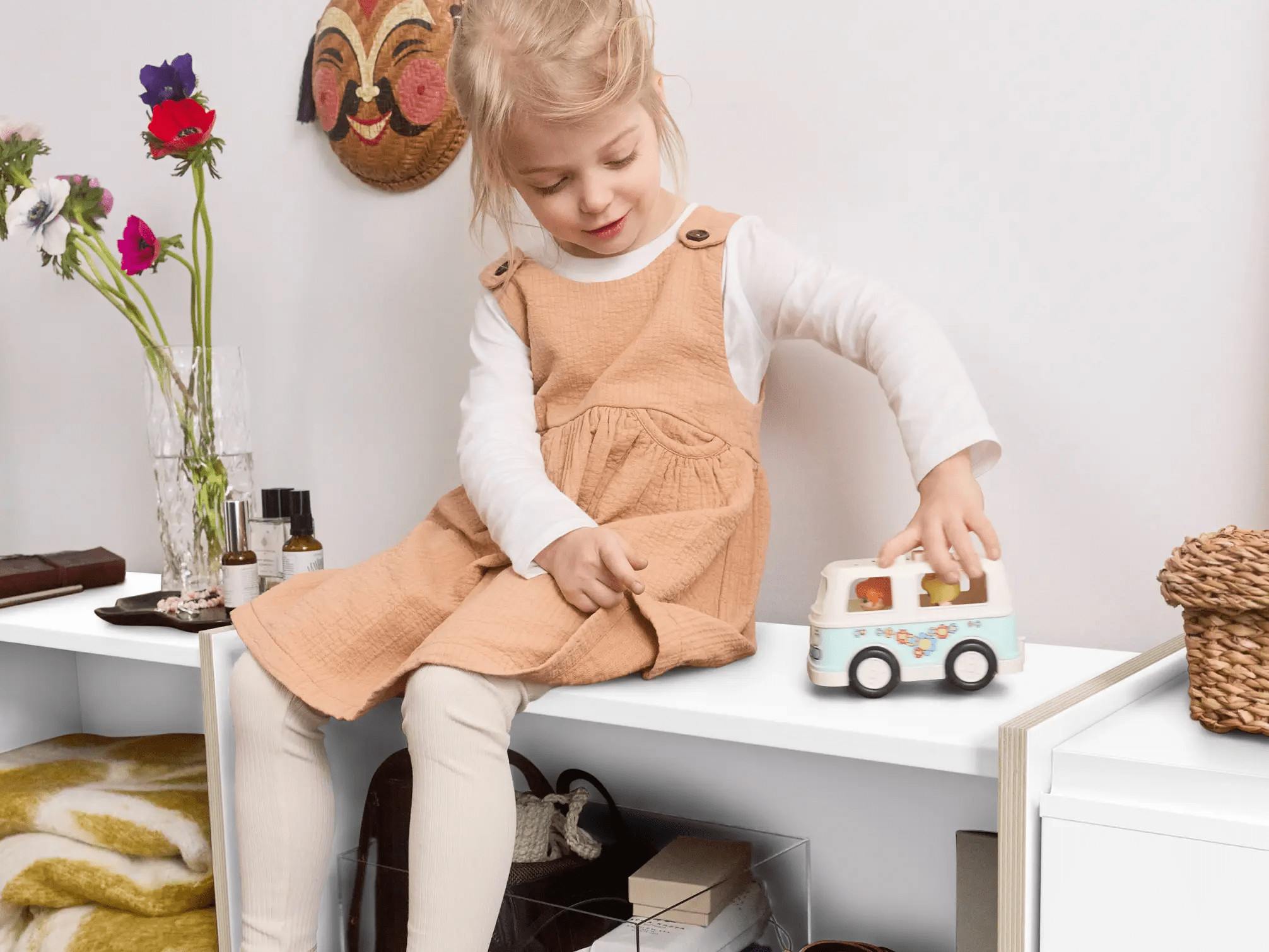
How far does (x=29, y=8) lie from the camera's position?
1617mm

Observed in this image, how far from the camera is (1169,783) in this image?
60 centimetres

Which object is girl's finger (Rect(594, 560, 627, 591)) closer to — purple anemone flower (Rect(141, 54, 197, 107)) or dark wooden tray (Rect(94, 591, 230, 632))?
dark wooden tray (Rect(94, 591, 230, 632))

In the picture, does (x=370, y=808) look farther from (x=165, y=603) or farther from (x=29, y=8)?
(x=29, y=8)

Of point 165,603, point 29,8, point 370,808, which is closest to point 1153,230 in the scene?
point 370,808

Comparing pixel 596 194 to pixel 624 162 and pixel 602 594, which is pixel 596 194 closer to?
pixel 624 162

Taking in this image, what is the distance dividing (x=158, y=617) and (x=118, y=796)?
0.23 meters

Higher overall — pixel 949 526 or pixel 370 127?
pixel 370 127

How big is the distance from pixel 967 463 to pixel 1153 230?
26 centimetres

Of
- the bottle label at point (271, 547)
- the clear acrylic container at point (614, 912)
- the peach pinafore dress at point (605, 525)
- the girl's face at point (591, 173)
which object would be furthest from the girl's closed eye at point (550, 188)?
the clear acrylic container at point (614, 912)

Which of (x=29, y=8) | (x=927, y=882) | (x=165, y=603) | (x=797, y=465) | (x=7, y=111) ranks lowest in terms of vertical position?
(x=927, y=882)

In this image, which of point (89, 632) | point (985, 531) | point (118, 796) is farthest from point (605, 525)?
point (118, 796)

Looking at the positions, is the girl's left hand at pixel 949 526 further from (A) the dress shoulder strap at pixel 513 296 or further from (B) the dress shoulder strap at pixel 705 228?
(A) the dress shoulder strap at pixel 513 296

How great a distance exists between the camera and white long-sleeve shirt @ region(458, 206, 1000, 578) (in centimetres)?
88

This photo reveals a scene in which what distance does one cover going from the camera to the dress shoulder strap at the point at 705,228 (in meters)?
0.99
